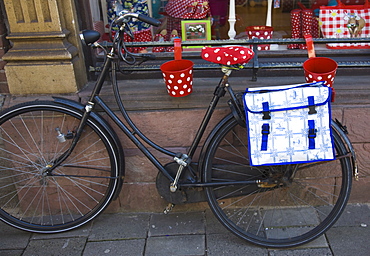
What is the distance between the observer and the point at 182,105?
2982 mm

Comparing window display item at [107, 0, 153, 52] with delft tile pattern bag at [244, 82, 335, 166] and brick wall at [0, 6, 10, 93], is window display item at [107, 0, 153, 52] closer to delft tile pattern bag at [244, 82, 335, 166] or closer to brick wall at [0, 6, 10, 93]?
brick wall at [0, 6, 10, 93]

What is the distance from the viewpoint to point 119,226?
3.11 meters

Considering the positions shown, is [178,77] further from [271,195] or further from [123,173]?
[271,195]

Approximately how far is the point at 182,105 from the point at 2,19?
1.49 metres

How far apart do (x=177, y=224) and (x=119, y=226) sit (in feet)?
1.50

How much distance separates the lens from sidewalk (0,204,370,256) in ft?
9.16

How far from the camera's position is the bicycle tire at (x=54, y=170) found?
292cm

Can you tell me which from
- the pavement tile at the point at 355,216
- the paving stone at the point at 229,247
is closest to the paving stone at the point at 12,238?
the paving stone at the point at 229,247

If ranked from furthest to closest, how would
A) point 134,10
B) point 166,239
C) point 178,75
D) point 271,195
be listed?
point 134,10
point 271,195
point 166,239
point 178,75

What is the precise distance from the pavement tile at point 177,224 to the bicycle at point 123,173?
21 cm

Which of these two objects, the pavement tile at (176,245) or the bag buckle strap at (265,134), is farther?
the pavement tile at (176,245)

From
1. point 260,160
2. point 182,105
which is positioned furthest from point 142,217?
point 260,160

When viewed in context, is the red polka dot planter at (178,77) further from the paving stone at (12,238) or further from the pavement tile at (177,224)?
the paving stone at (12,238)

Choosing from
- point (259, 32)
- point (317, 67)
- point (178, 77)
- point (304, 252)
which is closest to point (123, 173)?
point (178, 77)
